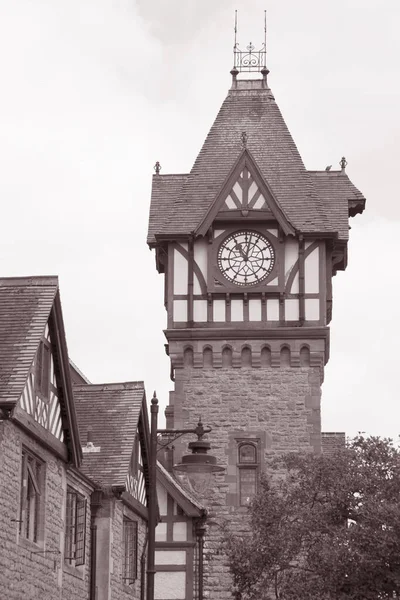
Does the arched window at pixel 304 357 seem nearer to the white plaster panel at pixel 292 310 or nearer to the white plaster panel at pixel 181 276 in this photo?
the white plaster panel at pixel 292 310

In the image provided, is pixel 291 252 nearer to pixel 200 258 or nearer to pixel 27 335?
pixel 200 258

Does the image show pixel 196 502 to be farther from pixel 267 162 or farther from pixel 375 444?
pixel 267 162

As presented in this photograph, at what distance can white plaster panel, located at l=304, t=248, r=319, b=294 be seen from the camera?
45.8 metres

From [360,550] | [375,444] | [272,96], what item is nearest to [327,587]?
[360,550]

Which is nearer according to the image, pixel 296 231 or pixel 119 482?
pixel 119 482

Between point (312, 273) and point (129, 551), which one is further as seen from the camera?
point (312, 273)

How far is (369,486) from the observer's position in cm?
3669

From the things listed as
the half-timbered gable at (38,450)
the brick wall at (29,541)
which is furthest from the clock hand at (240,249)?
the brick wall at (29,541)

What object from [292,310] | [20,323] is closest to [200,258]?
[292,310]

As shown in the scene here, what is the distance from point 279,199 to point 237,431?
7315 mm

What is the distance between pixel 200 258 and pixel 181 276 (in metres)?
0.80

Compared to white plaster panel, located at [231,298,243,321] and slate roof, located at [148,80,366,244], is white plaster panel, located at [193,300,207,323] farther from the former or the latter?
slate roof, located at [148,80,366,244]

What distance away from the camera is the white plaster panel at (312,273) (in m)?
45.8

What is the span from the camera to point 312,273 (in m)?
45.9
